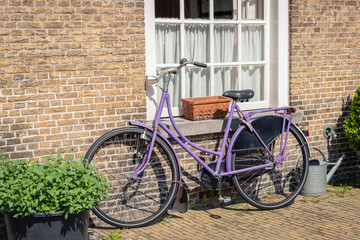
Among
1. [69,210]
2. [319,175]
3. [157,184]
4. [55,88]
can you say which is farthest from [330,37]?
[69,210]

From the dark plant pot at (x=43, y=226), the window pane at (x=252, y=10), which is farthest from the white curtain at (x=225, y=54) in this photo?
the dark plant pot at (x=43, y=226)

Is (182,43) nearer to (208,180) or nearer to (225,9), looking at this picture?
(225,9)

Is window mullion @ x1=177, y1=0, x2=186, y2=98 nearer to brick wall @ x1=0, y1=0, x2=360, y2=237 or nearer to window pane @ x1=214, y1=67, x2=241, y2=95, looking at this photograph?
window pane @ x1=214, y1=67, x2=241, y2=95

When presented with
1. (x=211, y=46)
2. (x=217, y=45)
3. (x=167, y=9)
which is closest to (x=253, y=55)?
(x=217, y=45)

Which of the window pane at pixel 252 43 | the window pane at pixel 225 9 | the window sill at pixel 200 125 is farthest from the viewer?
the window pane at pixel 252 43

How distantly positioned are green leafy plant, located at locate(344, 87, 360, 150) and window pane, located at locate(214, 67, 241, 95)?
1.53 m

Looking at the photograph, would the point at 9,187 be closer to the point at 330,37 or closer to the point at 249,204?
the point at 249,204

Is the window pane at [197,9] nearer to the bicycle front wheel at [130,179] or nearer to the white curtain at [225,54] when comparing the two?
the white curtain at [225,54]

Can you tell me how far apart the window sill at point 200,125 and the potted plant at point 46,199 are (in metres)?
1.48

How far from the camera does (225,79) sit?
7047mm

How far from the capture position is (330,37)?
7.43m

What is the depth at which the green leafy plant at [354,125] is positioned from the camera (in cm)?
729

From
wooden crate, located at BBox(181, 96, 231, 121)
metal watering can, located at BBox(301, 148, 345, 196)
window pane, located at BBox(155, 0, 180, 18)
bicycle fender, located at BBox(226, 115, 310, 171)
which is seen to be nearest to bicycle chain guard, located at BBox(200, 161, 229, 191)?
bicycle fender, located at BBox(226, 115, 310, 171)

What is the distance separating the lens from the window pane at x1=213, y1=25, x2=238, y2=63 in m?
6.92
